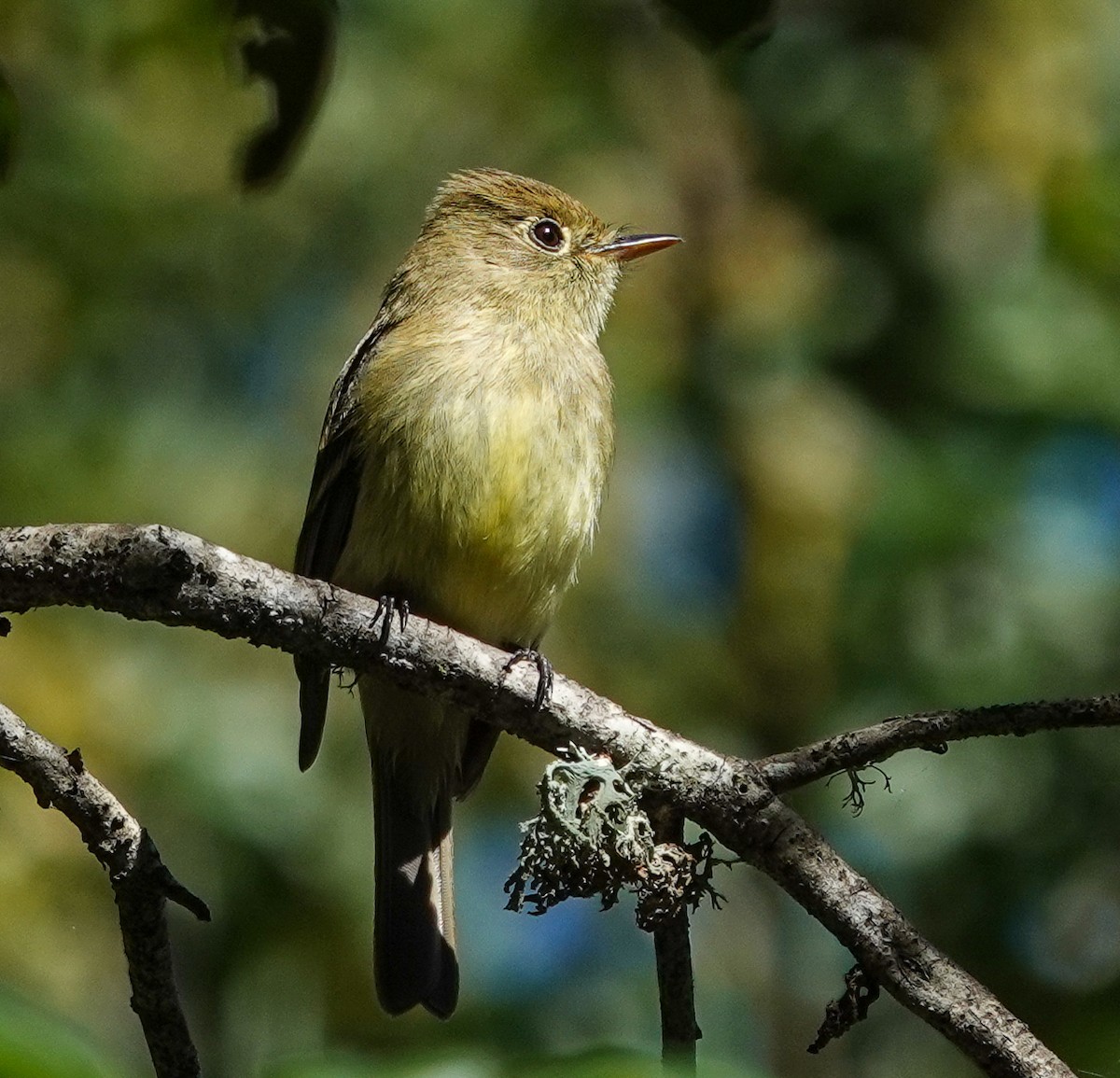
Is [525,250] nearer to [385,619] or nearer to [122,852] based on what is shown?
[385,619]

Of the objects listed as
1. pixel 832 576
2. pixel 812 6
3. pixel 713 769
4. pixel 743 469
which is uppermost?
pixel 812 6

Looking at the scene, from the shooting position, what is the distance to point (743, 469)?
644cm

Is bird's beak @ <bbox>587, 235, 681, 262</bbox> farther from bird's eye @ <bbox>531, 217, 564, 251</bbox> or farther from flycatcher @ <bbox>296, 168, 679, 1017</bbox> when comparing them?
flycatcher @ <bbox>296, 168, 679, 1017</bbox>

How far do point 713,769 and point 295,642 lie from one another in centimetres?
79

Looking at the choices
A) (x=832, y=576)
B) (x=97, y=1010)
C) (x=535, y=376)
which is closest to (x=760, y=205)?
(x=832, y=576)

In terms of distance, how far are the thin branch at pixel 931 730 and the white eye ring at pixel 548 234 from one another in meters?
3.01

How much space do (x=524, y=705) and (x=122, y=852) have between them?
2.88ft

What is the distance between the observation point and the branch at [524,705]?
2.54m

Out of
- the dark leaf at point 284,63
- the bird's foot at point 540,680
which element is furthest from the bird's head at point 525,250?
the dark leaf at point 284,63

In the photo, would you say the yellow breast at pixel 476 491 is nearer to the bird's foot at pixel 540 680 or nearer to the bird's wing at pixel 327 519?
the bird's wing at pixel 327 519

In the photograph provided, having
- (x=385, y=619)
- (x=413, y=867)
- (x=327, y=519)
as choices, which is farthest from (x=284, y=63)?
(x=413, y=867)

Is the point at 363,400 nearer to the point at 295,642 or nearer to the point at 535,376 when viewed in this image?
the point at 535,376

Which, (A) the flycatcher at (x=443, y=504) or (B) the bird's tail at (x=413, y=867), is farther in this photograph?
(B) the bird's tail at (x=413, y=867)

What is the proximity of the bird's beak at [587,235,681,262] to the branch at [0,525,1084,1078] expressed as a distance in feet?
8.34
